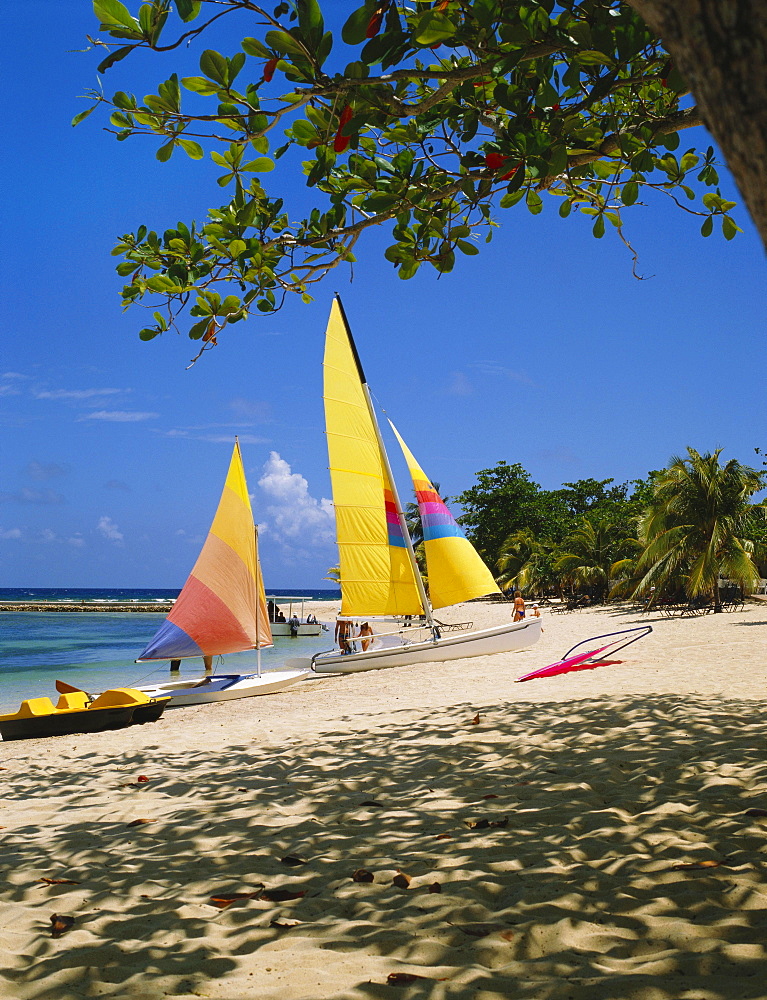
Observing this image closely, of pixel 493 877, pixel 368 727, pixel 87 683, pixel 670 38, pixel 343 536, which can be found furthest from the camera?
pixel 87 683

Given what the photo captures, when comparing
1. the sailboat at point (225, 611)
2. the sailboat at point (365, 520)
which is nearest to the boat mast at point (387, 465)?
the sailboat at point (365, 520)

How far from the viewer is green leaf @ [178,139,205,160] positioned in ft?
13.7

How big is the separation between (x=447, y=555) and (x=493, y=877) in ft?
47.0

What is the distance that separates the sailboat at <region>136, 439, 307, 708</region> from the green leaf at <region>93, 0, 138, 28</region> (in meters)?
11.6

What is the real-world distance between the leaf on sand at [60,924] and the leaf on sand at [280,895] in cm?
84

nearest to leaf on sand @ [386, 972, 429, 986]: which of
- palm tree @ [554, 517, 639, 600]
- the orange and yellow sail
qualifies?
the orange and yellow sail

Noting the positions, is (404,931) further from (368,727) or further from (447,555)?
(447,555)

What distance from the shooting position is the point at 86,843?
4.41 m

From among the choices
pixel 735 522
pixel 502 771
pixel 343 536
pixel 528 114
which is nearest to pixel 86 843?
pixel 502 771

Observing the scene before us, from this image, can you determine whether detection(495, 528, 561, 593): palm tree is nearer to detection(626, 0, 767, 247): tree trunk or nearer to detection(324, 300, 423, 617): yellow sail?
detection(324, 300, 423, 617): yellow sail

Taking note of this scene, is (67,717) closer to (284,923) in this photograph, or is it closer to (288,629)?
(284,923)

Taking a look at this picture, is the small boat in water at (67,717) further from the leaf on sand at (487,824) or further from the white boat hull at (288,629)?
the white boat hull at (288,629)

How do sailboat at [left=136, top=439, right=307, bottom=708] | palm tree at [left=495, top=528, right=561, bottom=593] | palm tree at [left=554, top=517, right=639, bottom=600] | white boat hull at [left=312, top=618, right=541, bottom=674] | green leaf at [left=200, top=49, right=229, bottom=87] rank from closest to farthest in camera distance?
green leaf at [left=200, top=49, right=229, bottom=87] → sailboat at [left=136, top=439, right=307, bottom=708] → white boat hull at [left=312, top=618, right=541, bottom=674] → palm tree at [left=554, top=517, right=639, bottom=600] → palm tree at [left=495, top=528, right=561, bottom=593]

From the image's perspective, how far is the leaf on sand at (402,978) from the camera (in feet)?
8.18
